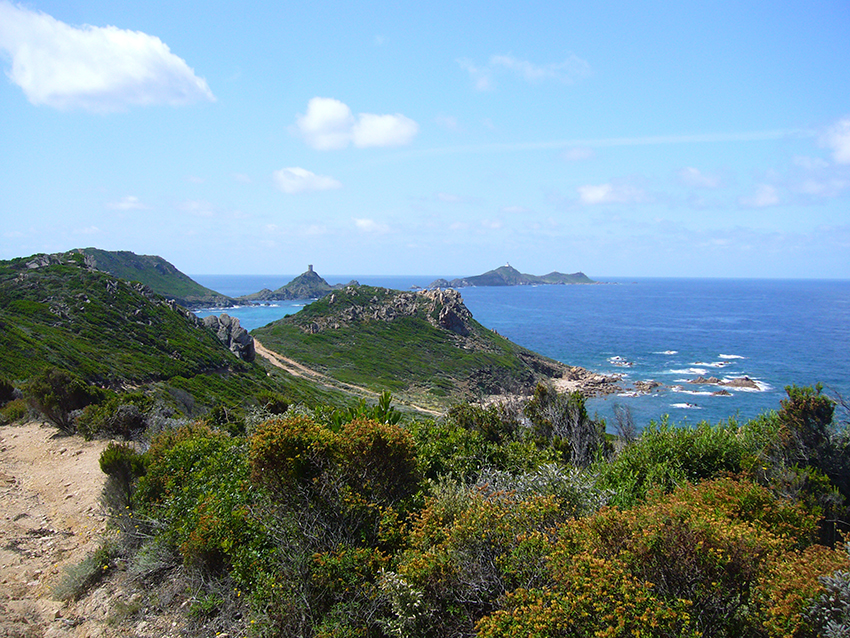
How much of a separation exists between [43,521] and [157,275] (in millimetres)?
164545

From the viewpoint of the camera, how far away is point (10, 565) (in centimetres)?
838

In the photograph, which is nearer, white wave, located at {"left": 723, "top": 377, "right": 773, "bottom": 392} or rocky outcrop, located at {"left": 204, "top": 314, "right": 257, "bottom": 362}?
rocky outcrop, located at {"left": 204, "top": 314, "right": 257, "bottom": 362}

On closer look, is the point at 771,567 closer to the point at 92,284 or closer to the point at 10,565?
the point at 10,565

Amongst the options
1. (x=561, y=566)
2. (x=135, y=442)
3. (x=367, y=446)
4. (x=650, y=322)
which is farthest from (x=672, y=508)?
(x=650, y=322)

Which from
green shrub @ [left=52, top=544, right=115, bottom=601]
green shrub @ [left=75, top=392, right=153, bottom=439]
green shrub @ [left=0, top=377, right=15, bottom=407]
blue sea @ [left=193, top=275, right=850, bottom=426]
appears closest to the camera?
green shrub @ [left=52, top=544, right=115, bottom=601]

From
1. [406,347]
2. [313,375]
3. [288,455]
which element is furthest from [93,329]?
[406,347]

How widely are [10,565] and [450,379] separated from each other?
56.8m

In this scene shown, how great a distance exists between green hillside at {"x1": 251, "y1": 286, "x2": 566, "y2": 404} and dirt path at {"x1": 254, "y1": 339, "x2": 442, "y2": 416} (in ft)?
4.41

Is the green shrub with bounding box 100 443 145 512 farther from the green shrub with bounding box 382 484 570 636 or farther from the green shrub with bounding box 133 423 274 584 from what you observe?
the green shrub with bounding box 382 484 570 636

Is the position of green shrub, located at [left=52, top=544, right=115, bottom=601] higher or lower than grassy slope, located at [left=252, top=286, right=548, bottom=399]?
higher

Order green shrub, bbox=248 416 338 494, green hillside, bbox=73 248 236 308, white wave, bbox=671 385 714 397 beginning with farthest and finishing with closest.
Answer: green hillside, bbox=73 248 236 308, white wave, bbox=671 385 714 397, green shrub, bbox=248 416 338 494

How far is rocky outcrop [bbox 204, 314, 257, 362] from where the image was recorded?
5228 cm

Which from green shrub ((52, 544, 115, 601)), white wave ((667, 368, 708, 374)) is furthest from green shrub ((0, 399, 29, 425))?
white wave ((667, 368, 708, 374))

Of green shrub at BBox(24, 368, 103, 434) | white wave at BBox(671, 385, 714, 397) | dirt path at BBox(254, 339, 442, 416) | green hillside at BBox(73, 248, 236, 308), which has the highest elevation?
green hillside at BBox(73, 248, 236, 308)
